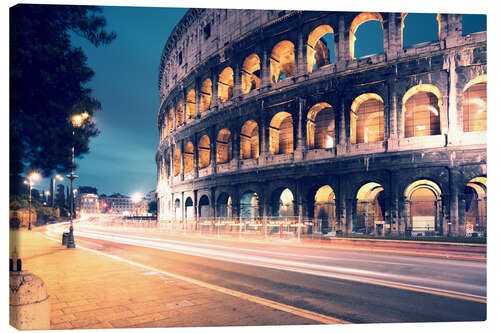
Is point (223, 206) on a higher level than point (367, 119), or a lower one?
lower

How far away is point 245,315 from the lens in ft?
18.4

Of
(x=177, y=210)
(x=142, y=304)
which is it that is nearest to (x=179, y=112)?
(x=177, y=210)

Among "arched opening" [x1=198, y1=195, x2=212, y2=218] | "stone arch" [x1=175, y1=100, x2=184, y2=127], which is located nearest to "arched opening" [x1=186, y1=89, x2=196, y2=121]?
"stone arch" [x1=175, y1=100, x2=184, y2=127]

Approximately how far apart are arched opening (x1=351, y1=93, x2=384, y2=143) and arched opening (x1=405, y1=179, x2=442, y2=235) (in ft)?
12.9

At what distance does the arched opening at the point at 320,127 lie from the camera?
23.2 m

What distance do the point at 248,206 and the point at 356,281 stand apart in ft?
63.9

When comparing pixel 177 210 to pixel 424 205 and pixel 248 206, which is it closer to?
pixel 248 206

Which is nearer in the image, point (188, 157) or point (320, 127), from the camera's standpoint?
point (320, 127)

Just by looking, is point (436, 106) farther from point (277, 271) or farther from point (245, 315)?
point (245, 315)

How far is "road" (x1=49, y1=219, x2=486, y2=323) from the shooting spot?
5.87m

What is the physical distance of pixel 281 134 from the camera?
26141 millimetres

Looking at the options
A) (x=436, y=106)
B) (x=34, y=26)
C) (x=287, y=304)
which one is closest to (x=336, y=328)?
(x=287, y=304)

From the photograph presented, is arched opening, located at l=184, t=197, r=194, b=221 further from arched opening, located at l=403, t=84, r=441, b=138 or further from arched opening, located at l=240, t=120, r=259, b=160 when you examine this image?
arched opening, located at l=403, t=84, r=441, b=138

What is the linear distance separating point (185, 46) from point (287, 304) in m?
31.4
